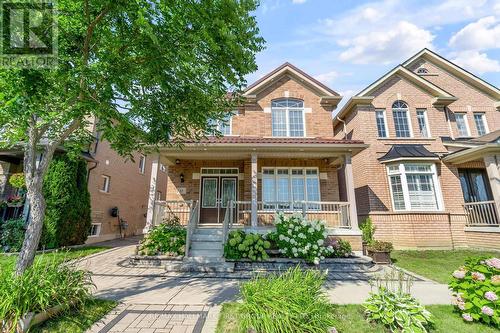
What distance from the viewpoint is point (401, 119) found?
13.0 metres

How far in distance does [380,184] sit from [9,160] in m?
18.7

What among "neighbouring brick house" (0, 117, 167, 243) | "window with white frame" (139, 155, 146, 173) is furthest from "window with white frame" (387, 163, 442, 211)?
"window with white frame" (139, 155, 146, 173)

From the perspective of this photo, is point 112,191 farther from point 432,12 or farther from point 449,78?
point 449,78

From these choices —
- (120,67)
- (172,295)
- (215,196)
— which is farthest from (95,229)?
(120,67)

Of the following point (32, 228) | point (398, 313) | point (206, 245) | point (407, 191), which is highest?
point (407, 191)

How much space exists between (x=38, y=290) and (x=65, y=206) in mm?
7917

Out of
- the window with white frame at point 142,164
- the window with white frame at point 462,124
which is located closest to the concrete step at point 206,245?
the window with white frame at point 142,164

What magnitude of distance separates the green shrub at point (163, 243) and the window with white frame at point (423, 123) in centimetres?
1367

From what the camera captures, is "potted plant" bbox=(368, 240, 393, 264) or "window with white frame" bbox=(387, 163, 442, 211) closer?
"potted plant" bbox=(368, 240, 393, 264)

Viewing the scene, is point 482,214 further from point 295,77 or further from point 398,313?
point 295,77

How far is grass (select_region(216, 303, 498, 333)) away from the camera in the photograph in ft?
11.7

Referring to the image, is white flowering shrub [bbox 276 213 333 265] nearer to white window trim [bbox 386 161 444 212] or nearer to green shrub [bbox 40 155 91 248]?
white window trim [bbox 386 161 444 212]

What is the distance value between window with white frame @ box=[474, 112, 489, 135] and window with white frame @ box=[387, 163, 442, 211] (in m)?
5.35

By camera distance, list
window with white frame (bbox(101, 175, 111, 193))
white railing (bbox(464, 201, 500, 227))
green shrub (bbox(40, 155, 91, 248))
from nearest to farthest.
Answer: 1. green shrub (bbox(40, 155, 91, 248))
2. white railing (bbox(464, 201, 500, 227))
3. window with white frame (bbox(101, 175, 111, 193))
